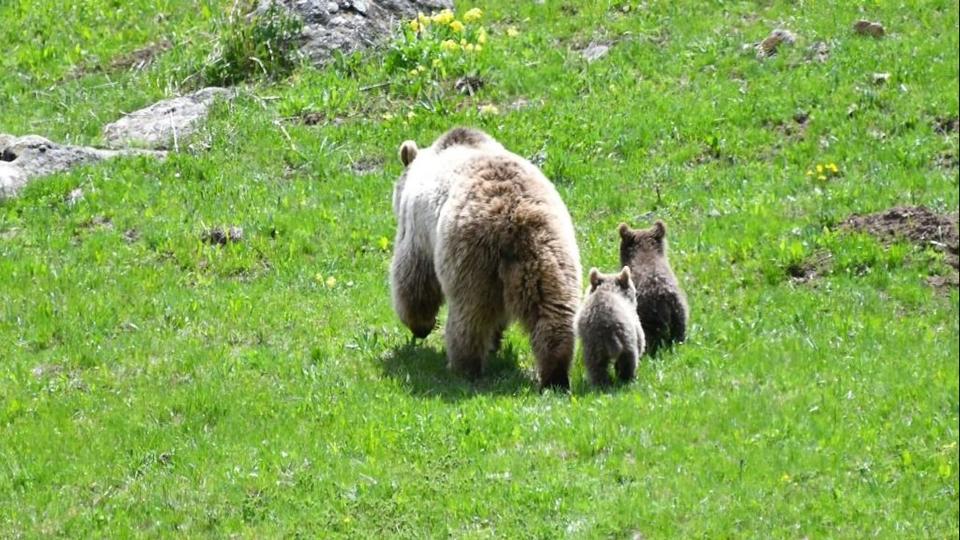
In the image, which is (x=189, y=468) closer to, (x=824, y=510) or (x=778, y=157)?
(x=824, y=510)

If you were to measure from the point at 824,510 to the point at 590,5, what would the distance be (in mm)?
13242

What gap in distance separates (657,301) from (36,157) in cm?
→ 962

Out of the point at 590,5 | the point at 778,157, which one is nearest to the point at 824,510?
the point at 778,157

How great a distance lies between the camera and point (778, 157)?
16891 mm

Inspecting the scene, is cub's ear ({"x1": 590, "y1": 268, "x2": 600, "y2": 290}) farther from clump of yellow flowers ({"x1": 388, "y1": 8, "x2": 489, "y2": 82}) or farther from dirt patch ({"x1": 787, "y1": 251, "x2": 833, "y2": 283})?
clump of yellow flowers ({"x1": 388, "y1": 8, "x2": 489, "y2": 82})

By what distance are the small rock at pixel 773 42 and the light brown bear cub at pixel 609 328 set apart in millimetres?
7938

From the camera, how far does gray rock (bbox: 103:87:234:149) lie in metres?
20.0

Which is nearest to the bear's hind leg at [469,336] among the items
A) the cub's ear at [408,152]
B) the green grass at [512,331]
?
the green grass at [512,331]

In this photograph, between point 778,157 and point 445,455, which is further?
point 778,157

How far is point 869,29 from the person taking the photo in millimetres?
18969

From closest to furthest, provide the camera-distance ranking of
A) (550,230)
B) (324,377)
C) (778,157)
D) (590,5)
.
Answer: (550,230), (324,377), (778,157), (590,5)

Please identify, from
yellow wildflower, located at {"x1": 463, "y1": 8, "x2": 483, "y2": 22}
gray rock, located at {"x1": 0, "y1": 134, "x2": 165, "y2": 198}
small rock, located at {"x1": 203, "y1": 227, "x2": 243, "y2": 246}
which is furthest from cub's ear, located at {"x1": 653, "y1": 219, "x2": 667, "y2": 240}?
yellow wildflower, located at {"x1": 463, "y1": 8, "x2": 483, "y2": 22}

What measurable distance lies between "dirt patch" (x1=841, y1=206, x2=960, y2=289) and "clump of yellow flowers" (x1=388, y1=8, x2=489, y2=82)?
733 centimetres

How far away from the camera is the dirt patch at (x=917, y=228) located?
44.5 feet
